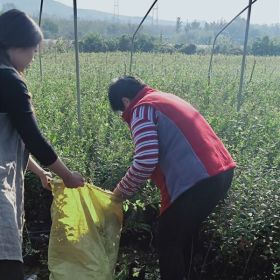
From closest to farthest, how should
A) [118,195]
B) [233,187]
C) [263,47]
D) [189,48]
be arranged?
[118,195] → [233,187] → [189,48] → [263,47]

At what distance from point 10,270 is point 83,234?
59 centimetres

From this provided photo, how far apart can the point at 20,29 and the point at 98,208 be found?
3.51ft

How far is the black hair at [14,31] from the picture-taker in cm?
187

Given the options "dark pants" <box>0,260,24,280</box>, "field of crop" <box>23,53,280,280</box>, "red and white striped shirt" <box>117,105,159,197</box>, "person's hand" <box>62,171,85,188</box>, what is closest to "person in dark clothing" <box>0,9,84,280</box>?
"dark pants" <box>0,260,24,280</box>

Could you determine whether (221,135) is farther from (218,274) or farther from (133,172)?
(133,172)

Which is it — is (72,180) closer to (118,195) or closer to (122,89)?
(118,195)

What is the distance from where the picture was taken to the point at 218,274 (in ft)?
9.46

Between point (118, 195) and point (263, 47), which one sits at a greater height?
point (118, 195)

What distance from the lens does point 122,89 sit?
2342mm

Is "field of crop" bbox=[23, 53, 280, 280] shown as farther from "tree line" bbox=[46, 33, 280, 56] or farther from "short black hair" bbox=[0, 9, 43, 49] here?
"tree line" bbox=[46, 33, 280, 56]

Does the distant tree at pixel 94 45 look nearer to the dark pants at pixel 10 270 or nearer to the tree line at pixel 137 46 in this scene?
the tree line at pixel 137 46

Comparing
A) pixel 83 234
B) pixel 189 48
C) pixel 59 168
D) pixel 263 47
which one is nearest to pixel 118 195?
pixel 83 234

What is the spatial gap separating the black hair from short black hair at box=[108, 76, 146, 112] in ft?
1.87

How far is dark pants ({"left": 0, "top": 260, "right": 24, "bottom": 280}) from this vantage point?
189 centimetres
